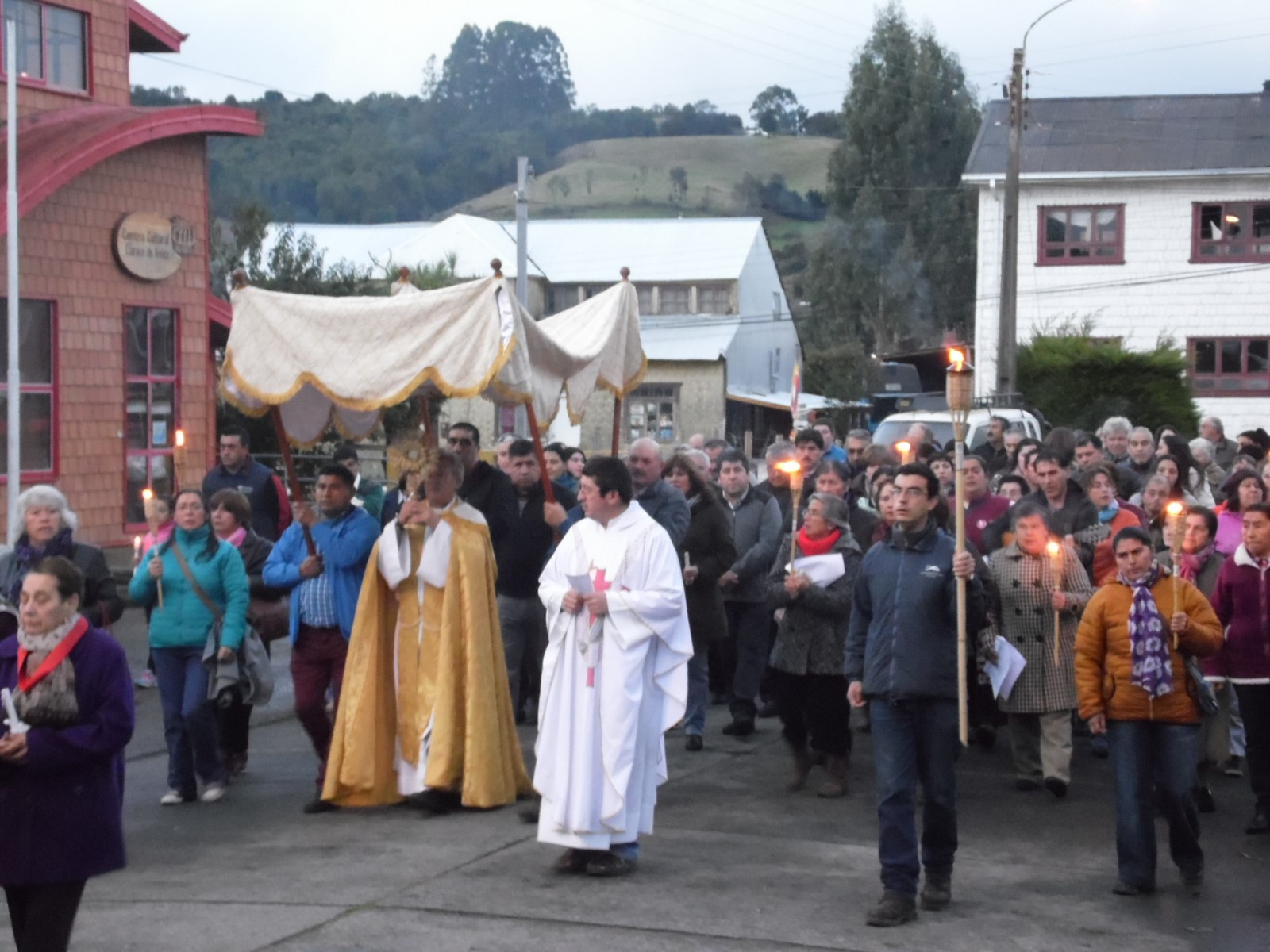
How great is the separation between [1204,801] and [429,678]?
4.22 meters

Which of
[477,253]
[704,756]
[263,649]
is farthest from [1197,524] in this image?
[477,253]

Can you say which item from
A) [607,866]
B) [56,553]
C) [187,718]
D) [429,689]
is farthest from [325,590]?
[607,866]

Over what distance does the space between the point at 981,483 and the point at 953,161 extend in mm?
56448

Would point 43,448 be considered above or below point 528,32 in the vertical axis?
below

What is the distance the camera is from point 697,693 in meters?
11.2

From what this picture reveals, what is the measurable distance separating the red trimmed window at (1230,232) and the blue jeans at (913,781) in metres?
32.1

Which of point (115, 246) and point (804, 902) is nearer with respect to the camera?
point (804, 902)

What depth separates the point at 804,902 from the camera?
7.33m

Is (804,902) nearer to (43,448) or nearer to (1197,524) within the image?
(1197,524)

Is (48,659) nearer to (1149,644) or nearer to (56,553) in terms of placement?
(56,553)

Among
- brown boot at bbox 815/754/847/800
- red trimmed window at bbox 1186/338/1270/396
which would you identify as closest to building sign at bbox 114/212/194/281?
brown boot at bbox 815/754/847/800

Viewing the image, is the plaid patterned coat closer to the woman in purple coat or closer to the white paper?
the white paper

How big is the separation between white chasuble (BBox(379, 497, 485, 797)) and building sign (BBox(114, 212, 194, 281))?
11492 millimetres

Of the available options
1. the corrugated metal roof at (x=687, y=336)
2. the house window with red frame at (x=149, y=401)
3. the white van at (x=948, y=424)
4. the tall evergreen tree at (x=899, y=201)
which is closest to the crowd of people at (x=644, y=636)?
the white van at (x=948, y=424)
